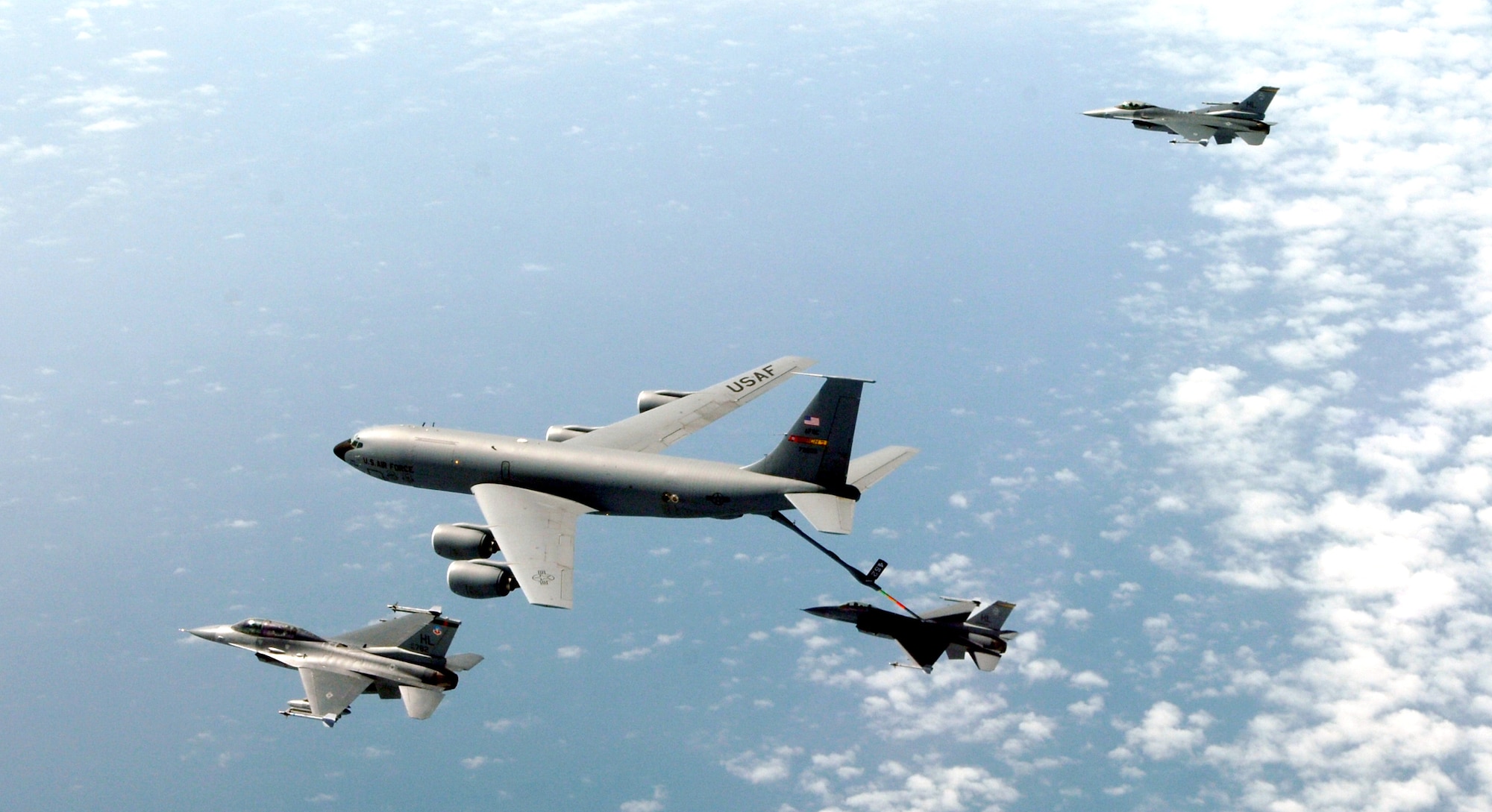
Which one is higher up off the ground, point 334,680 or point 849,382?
point 849,382

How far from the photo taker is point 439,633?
68.5 m

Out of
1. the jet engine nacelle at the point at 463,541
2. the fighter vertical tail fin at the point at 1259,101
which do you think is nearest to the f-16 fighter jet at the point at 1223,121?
the fighter vertical tail fin at the point at 1259,101

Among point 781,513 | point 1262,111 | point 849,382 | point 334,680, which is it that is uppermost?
point 1262,111

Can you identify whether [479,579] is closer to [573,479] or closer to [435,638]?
[435,638]

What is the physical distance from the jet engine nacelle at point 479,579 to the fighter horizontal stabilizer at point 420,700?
539cm

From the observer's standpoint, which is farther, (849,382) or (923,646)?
(923,646)

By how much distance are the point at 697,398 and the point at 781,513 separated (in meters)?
12.6

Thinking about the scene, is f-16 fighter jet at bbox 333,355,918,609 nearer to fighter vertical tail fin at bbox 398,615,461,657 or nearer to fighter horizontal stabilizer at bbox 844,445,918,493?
fighter horizontal stabilizer at bbox 844,445,918,493

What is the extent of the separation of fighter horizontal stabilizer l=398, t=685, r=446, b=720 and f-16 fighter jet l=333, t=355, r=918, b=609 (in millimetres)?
5465

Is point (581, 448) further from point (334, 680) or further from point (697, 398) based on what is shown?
point (334, 680)

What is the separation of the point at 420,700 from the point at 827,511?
2136 centimetres

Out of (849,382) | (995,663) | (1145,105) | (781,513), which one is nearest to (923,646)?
(995,663)

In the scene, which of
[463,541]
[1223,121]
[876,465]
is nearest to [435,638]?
[463,541]

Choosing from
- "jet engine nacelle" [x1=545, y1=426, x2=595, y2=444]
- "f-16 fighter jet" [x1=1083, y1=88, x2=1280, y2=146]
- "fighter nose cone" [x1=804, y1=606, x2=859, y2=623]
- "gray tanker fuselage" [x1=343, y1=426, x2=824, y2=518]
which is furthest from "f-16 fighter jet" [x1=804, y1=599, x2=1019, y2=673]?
"f-16 fighter jet" [x1=1083, y1=88, x2=1280, y2=146]
